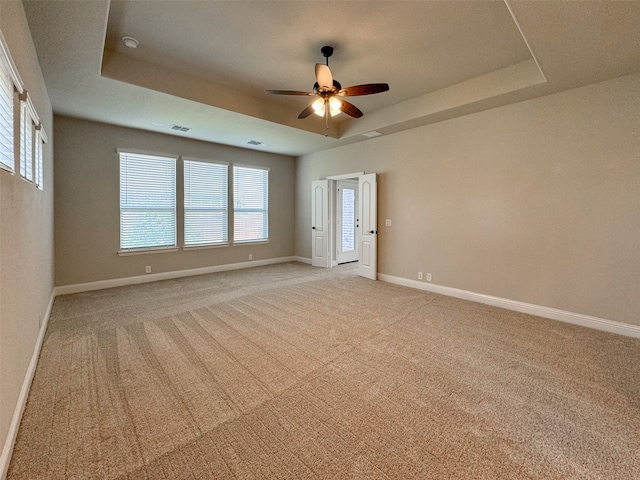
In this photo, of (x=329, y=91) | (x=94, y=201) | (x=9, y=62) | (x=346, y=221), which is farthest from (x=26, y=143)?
(x=346, y=221)

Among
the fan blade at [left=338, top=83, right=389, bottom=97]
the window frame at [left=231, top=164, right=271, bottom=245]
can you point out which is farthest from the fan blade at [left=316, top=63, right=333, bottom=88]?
the window frame at [left=231, top=164, right=271, bottom=245]

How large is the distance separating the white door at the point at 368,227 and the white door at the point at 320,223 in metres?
1.16

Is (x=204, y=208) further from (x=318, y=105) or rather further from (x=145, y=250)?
(x=318, y=105)

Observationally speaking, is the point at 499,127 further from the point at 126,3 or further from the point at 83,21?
the point at 83,21

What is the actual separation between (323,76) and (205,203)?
4232 millimetres

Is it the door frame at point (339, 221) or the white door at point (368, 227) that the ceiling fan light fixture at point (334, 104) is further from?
the door frame at point (339, 221)

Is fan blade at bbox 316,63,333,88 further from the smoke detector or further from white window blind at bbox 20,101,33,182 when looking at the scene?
white window blind at bbox 20,101,33,182

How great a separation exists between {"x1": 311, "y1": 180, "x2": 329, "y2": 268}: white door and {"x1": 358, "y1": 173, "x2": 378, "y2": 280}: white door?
1159 mm

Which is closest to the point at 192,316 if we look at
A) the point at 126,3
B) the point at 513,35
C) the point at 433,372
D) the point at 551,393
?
the point at 433,372

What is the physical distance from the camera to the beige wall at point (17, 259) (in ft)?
5.28

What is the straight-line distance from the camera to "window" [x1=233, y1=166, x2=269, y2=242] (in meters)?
6.77

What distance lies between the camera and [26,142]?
2.32m

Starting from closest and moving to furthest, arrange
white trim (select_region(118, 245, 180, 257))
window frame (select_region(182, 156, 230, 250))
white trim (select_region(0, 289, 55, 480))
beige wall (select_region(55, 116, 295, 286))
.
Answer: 1. white trim (select_region(0, 289, 55, 480))
2. beige wall (select_region(55, 116, 295, 286))
3. white trim (select_region(118, 245, 180, 257))
4. window frame (select_region(182, 156, 230, 250))

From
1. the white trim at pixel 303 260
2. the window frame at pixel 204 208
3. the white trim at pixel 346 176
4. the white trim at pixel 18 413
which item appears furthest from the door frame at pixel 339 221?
the white trim at pixel 18 413
